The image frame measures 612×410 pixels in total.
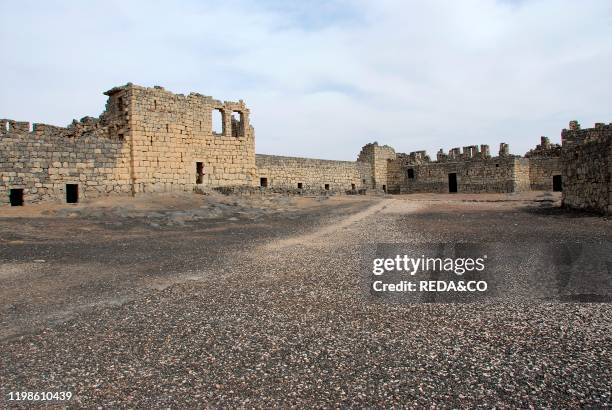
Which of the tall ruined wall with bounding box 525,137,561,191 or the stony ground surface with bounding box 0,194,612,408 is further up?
the tall ruined wall with bounding box 525,137,561,191

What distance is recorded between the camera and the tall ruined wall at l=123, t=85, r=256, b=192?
20.8 m

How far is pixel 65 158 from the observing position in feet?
60.5

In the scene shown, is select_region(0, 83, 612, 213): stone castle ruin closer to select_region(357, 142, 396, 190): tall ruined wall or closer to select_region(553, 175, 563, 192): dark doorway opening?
select_region(553, 175, 563, 192): dark doorway opening

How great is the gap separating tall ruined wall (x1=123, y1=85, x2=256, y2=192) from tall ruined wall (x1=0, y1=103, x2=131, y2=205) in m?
0.93

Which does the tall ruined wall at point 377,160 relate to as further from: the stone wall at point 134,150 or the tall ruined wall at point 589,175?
the tall ruined wall at point 589,175

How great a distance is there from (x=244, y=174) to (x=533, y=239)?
1761cm

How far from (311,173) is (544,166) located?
19.3m

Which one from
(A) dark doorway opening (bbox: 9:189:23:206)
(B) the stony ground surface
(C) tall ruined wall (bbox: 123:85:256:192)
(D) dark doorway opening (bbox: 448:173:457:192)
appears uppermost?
(C) tall ruined wall (bbox: 123:85:256:192)

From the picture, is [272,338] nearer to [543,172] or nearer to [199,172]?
[199,172]

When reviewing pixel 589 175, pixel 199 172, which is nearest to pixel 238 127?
pixel 199 172

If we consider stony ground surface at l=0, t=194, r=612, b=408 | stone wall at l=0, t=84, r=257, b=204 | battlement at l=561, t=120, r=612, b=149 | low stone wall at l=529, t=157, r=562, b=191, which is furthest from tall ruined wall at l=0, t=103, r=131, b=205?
low stone wall at l=529, t=157, r=562, b=191

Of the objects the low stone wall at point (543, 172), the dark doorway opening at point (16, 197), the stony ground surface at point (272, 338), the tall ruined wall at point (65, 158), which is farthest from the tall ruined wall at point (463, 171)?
the dark doorway opening at point (16, 197)

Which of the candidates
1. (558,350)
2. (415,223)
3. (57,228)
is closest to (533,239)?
(415,223)

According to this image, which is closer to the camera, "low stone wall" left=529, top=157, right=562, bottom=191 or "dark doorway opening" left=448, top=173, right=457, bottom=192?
"low stone wall" left=529, top=157, right=562, bottom=191
